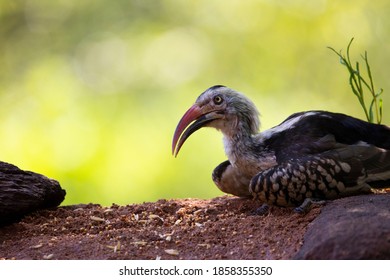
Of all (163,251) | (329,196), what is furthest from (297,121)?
(163,251)

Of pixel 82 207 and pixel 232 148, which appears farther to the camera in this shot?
pixel 82 207

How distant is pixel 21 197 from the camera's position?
4.02m

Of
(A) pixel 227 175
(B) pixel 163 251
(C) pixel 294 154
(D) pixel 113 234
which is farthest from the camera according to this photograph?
(A) pixel 227 175

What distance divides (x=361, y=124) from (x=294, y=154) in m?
0.53

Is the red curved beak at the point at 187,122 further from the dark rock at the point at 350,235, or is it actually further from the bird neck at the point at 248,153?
the dark rock at the point at 350,235

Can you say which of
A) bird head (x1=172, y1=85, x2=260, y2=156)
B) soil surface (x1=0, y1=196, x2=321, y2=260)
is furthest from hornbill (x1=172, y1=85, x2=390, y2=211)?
soil surface (x1=0, y1=196, x2=321, y2=260)

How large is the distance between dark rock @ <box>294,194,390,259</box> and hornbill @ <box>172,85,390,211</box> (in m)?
0.44

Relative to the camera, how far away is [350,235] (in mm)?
2795

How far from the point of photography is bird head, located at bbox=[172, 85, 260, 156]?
13.9 feet

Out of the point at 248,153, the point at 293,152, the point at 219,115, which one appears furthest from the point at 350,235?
the point at 219,115

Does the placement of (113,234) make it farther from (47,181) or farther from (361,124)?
(361,124)

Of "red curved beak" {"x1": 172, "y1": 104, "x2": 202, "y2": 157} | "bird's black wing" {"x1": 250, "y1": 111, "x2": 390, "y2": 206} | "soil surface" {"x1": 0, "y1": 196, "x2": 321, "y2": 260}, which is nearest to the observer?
"soil surface" {"x1": 0, "y1": 196, "x2": 321, "y2": 260}

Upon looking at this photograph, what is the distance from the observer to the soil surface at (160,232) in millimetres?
3158

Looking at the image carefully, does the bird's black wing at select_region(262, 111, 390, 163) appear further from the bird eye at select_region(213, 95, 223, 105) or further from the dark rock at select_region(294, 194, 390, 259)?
the dark rock at select_region(294, 194, 390, 259)
